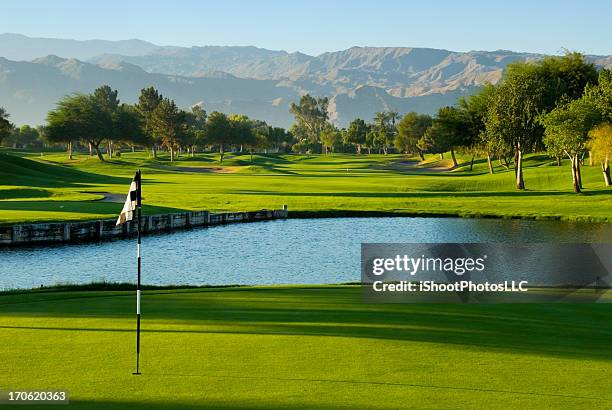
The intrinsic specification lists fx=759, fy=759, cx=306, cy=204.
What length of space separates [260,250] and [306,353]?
35324 mm

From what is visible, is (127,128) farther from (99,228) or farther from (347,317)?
(347,317)

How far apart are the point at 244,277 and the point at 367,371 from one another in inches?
1032

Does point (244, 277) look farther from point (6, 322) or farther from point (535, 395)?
point (535, 395)

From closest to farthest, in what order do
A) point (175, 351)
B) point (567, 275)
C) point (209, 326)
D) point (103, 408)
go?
point (103, 408)
point (175, 351)
point (209, 326)
point (567, 275)

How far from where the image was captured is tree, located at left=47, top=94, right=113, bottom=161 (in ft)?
502

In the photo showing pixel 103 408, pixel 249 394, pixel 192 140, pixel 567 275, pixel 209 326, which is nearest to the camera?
pixel 103 408

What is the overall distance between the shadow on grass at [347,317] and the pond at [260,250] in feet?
51.8

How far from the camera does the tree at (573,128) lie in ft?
249

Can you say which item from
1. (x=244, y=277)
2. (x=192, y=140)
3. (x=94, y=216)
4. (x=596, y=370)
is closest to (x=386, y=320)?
(x=596, y=370)

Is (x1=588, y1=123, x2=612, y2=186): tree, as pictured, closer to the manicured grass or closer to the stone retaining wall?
the manicured grass

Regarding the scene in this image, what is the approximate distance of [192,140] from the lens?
634ft

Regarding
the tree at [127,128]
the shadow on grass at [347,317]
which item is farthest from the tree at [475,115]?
the shadow on grass at [347,317]

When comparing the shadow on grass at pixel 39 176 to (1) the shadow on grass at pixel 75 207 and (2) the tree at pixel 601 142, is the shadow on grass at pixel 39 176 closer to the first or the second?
(1) the shadow on grass at pixel 75 207

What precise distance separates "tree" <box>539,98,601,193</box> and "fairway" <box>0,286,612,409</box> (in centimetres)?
6047
